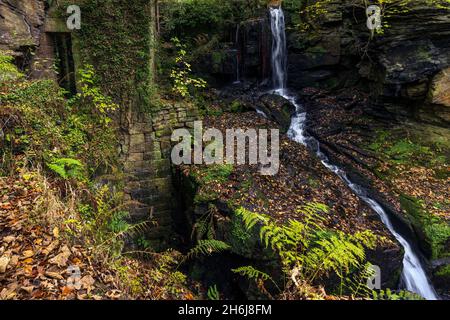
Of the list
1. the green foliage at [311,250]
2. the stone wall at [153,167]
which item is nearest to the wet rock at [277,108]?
the stone wall at [153,167]

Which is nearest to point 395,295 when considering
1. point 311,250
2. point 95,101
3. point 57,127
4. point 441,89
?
point 311,250

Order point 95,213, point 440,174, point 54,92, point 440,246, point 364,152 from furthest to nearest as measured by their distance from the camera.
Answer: point 364,152 → point 440,174 → point 440,246 → point 54,92 → point 95,213

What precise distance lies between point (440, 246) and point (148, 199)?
741 centimetres

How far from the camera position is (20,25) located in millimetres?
6383

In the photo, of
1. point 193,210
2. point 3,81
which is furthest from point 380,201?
point 3,81

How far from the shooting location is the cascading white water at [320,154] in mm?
6227

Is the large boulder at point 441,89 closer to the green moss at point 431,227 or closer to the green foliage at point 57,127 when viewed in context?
the green moss at point 431,227

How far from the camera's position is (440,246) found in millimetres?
6555

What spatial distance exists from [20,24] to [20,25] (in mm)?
23

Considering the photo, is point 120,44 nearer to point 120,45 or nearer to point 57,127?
point 120,45

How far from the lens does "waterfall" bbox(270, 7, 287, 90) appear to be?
497 inches

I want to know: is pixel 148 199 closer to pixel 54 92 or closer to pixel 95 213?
pixel 95 213

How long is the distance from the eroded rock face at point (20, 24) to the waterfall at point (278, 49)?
29.8 ft

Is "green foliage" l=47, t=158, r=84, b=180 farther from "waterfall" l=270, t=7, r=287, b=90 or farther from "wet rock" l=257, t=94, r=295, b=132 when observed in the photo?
"waterfall" l=270, t=7, r=287, b=90
